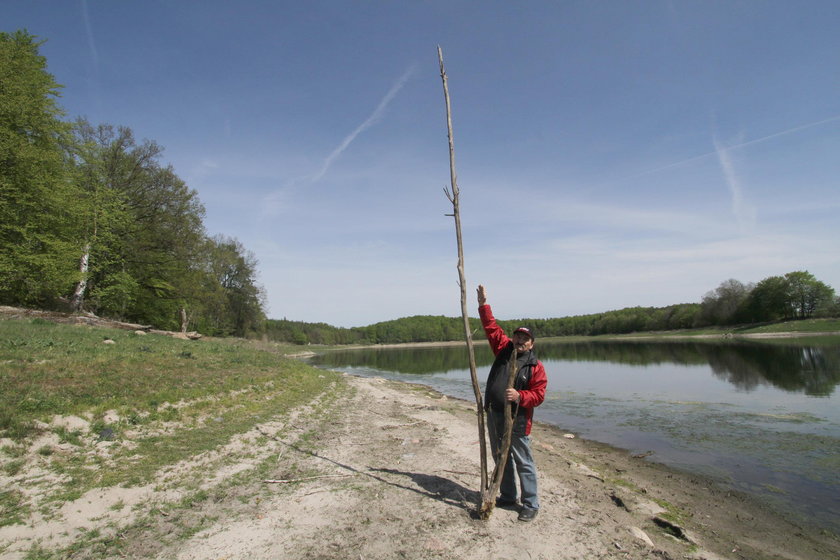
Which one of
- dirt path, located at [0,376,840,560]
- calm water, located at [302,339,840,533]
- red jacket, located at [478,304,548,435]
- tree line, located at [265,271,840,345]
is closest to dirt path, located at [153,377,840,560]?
dirt path, located at [0,376,840,560]

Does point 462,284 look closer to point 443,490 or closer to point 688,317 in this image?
point 443,490

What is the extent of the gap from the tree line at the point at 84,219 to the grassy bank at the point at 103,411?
8.15 metres

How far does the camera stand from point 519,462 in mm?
5605

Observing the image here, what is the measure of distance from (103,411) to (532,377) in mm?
8663

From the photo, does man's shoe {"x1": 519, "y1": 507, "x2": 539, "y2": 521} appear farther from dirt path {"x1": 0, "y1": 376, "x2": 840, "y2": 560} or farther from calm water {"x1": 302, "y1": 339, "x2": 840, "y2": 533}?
calm water {"x1": 302, "y1": 339, "x2": 840, "y2": 533}

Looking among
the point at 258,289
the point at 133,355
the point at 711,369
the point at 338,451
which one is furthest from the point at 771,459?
the point at 258,289

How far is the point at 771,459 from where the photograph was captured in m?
10.3

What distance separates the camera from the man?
548 cm

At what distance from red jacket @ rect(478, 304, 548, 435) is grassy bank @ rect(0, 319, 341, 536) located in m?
5.94

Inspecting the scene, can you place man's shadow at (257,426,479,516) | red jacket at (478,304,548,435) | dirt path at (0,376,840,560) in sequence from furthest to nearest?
man's shadow at (257,426,479,516), red jacket at (478,304,548,435), dirt path at (0,376,840,560)

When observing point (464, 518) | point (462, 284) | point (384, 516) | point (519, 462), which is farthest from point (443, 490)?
point (462, 284)

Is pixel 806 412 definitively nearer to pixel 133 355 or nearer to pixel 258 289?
pixel 133 355

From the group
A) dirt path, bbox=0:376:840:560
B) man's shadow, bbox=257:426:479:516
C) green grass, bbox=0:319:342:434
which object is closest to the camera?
dirt path, bbox=0:376:840:560

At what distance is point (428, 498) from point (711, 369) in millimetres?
32649
